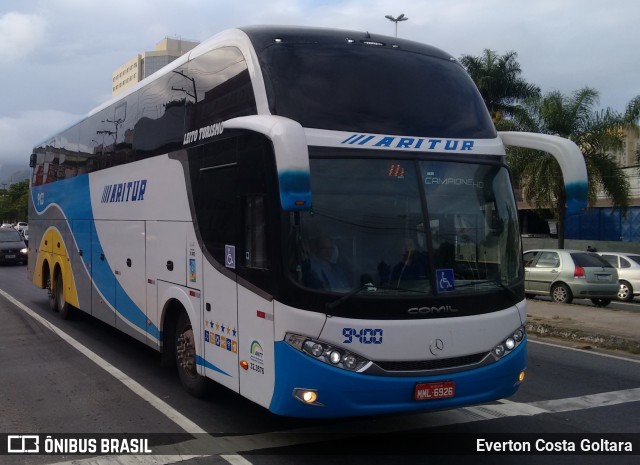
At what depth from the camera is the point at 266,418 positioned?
689 cm

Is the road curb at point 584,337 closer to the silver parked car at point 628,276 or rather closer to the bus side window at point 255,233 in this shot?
the bus side window at point 255,233

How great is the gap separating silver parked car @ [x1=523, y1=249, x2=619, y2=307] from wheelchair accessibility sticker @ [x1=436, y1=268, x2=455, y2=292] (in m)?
12.5

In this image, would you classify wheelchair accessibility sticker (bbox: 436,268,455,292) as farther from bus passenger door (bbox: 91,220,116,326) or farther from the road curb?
the road curb

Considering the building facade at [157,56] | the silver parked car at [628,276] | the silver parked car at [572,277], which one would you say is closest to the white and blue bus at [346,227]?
the silver parked car at [572,277]

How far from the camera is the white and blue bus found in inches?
209

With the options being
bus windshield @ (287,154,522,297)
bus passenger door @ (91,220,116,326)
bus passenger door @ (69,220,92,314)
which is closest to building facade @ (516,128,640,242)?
bus passenger door @ (69,220,92,314)

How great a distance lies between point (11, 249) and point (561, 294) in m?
23.9

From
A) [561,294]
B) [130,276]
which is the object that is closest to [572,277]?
[561,294]

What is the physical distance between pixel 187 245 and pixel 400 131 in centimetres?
277

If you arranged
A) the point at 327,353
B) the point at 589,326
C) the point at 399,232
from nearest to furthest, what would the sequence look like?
the point at 327,353 < the point at 399,232 < the point at 589,326

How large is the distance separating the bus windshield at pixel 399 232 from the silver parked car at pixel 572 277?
1215cm

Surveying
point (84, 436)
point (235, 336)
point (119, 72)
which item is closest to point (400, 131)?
point (235, 336)

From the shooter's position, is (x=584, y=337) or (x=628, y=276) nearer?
(x=584, y=337)

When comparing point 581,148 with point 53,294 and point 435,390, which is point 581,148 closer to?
point 53,294
